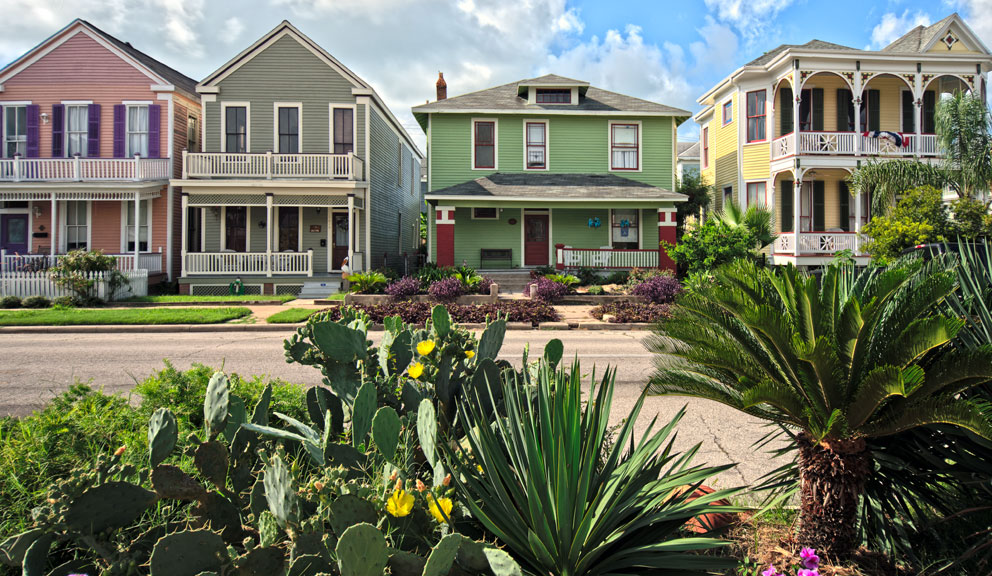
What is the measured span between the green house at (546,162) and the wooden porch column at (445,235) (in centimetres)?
75

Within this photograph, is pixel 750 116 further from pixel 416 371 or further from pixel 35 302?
pixel 35 302

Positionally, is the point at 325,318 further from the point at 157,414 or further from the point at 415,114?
the point at 415,114

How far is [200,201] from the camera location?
22.7 meters

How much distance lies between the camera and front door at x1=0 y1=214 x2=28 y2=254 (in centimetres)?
2386

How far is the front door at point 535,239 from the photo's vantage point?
25.8 m

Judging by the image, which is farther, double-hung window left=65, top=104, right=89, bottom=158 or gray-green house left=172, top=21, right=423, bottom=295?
double-hung window left=65, top=104, right=89, bottom=158

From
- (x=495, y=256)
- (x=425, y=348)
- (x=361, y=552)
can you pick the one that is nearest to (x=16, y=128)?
(x=495, y=256)

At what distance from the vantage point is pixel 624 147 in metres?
26.0

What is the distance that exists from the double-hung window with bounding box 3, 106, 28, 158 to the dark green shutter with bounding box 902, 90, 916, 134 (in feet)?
116

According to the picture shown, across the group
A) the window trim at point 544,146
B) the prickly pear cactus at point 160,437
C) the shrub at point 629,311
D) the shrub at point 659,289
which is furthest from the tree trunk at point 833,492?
the window trim at point 544,146

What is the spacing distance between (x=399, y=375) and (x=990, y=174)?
75.1 ft

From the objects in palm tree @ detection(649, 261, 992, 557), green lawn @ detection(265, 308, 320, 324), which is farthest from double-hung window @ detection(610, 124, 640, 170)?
palm tree @ detection(649, 261, 992, 557)

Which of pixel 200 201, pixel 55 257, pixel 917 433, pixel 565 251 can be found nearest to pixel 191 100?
pixel 200 201

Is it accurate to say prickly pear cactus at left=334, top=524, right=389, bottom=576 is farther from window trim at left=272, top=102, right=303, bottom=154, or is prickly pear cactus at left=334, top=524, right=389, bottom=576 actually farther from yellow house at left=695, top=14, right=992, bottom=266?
window trim at left=272, top=102, right=303, bottom=154
